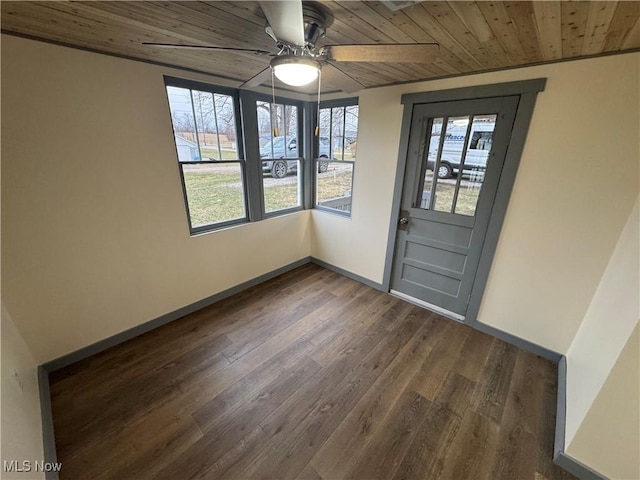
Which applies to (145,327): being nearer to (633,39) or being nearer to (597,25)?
(597,25)

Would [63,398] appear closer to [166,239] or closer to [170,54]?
[166,239]

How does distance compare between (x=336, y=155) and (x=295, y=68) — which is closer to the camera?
(x=295, y=68)

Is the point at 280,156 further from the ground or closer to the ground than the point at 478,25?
closer to the ground

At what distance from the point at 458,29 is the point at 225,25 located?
131 centimetres

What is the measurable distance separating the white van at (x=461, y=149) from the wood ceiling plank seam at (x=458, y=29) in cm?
51

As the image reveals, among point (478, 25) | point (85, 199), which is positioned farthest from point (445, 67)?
point (85, 199)

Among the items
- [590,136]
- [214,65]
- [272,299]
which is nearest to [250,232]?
[272,299]

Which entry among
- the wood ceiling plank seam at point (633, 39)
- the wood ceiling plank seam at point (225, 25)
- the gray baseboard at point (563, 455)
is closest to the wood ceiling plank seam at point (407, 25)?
the wood ceiling plank seam at point (225, 25)

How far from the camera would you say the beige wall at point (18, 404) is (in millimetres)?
1099

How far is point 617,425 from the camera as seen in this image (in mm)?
1320

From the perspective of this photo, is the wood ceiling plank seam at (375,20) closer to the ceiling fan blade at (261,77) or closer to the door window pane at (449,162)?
the ceiling fan blade at (261,77)


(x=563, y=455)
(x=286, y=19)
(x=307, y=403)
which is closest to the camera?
(x=286, y=19)

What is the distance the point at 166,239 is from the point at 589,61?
3.61 m

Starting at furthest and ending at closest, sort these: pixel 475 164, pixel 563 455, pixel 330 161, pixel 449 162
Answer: pixel 330 161 < pixel 449 162 < pixel 475 164 < pixel 563 455
